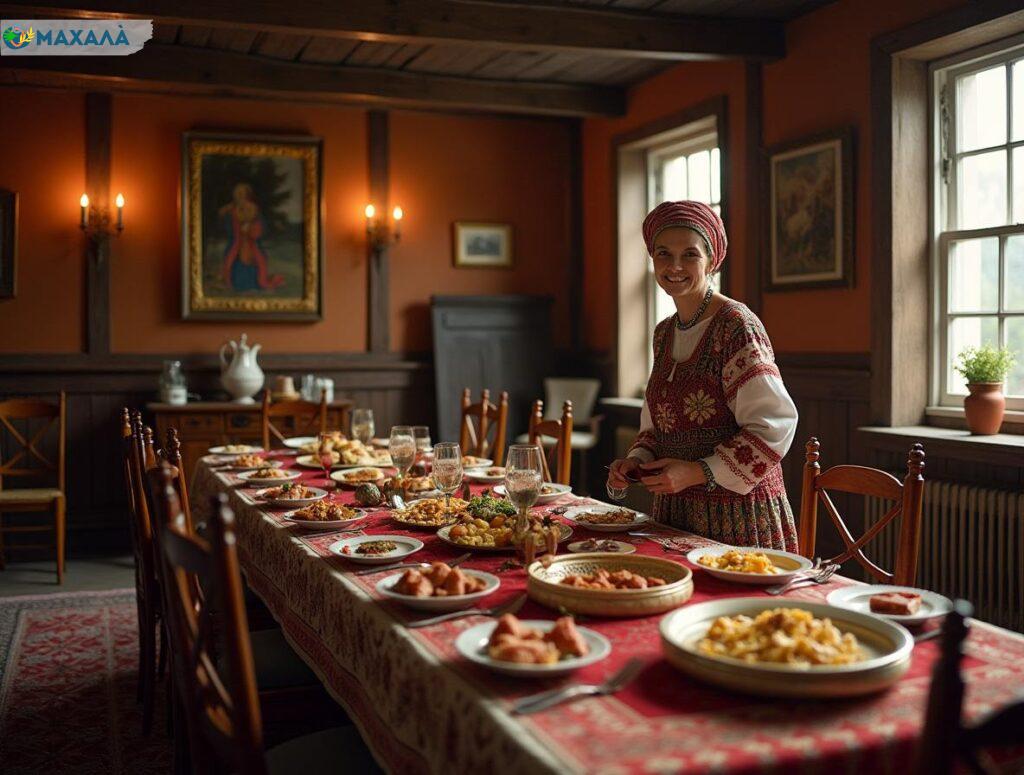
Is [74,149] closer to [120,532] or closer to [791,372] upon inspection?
[120,532]

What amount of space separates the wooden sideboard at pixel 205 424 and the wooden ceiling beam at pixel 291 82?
1.83 metres

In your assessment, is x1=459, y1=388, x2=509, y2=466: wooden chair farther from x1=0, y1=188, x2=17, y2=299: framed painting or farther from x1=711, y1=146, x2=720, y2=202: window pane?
x1=0, y1=188, x2=17, y2=299: framed painting

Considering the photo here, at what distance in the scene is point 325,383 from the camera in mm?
5887

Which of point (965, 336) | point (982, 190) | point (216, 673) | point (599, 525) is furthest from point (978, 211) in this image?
point (216, 673)

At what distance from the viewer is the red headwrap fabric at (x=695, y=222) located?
2438 millimetres

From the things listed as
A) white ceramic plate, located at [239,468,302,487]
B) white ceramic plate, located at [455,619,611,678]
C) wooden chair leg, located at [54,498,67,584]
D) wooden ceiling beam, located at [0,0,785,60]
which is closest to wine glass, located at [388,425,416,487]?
white ceramic plate, located at [239,468,302,487]

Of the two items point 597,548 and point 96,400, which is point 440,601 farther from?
point 96,400

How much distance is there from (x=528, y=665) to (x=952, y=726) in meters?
0.53

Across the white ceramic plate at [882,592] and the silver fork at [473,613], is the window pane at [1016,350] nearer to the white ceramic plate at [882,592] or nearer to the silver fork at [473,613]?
the white ceramic plate at [882,592]

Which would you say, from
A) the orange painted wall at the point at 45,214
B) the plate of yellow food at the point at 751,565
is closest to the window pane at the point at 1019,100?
the plate of yellow food at the point at 751,565

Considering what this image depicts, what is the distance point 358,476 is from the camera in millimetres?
3047

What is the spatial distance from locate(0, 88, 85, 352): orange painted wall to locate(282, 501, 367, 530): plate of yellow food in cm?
388

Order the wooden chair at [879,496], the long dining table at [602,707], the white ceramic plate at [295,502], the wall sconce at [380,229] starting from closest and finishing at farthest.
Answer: the long dining table at [602,707], the wooden chair at [879,496], the white ceramic plate at [295,502], the wall sconce at [380,229]

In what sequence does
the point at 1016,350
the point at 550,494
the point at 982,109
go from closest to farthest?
the point at 550,494, the point at 1016,350, the point at 982,109
